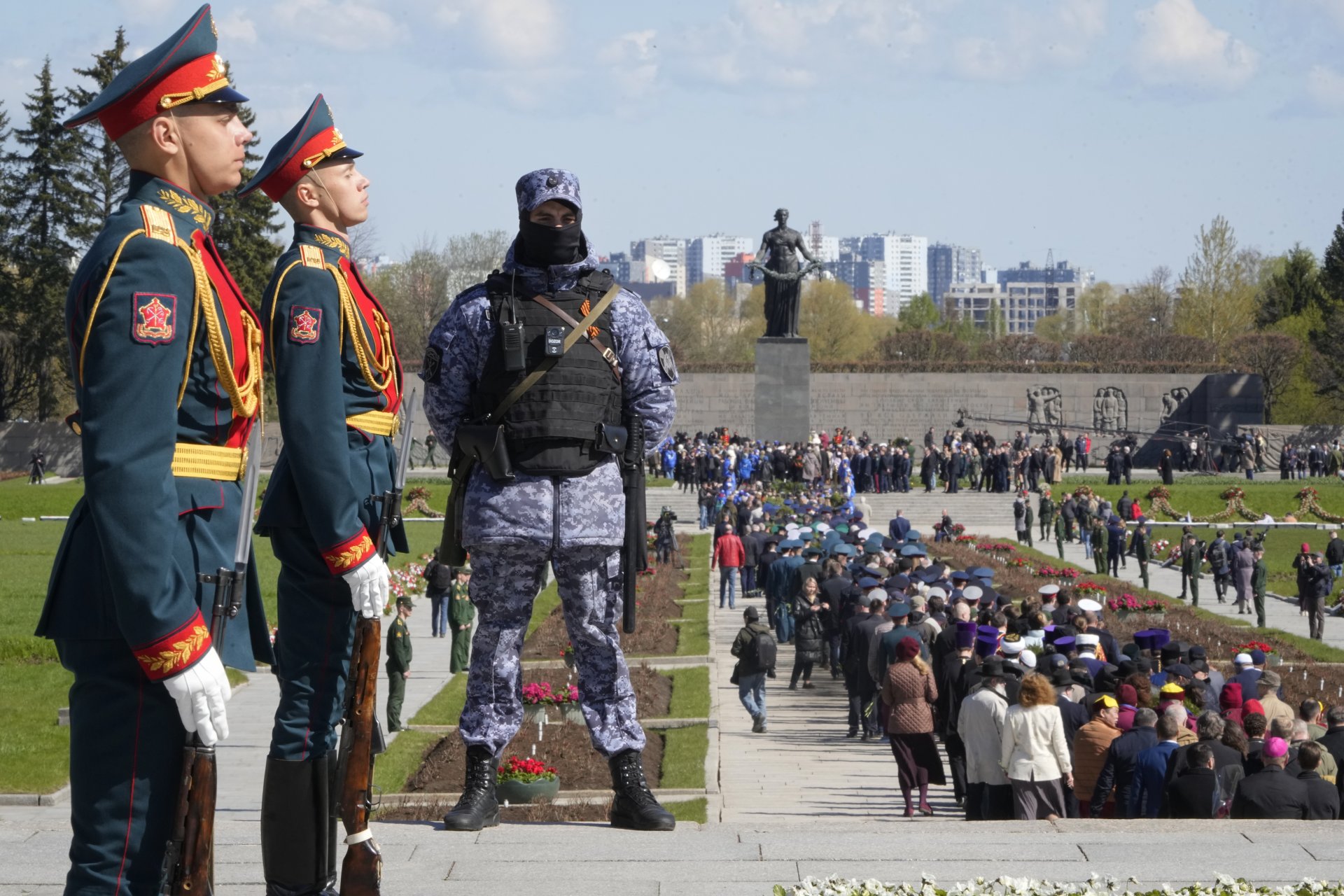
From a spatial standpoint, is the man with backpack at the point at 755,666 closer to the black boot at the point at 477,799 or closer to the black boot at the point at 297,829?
the black boot at the point at 477,799

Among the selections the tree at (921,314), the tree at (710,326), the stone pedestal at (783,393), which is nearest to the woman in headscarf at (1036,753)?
the stone pedestal at (783,393)

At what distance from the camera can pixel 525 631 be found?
6.20 meters

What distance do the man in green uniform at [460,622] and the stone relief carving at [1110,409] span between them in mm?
50142

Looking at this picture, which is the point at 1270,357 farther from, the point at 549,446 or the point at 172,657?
the point at 172,657

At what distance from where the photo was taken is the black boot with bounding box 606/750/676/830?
6.17 metres

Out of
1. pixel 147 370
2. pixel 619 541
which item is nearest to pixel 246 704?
pixel 619 541

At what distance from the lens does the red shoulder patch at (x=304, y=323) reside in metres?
4.99

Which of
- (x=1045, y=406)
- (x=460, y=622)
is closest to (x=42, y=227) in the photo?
(x=1045, y=406)

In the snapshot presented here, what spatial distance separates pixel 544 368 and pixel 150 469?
2.50m

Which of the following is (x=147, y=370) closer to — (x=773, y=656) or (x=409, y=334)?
(x=773, y=656)

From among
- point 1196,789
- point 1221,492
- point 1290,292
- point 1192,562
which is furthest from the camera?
point 1290,292

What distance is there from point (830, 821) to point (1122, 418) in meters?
58.4

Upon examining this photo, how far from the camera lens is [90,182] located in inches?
2451

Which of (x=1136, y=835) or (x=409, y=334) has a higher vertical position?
(x=409, y=334)
